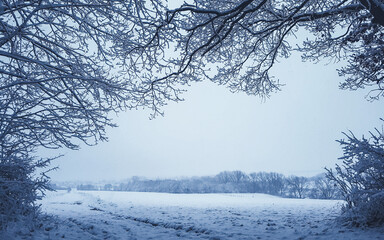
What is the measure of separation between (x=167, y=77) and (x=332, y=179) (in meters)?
4.82

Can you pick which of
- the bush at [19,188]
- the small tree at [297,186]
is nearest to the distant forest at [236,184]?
the small tree at [297,186]

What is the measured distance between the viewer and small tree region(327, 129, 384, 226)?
4535 millimetres

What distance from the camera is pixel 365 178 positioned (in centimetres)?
489

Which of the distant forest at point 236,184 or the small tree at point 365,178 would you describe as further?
the distant forest at point 236,184

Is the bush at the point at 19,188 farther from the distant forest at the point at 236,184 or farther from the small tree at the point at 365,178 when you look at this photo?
the distant forest at the point at 236,184

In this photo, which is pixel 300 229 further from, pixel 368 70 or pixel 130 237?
pixel 368 70

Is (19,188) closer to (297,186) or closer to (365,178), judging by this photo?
(365,178)

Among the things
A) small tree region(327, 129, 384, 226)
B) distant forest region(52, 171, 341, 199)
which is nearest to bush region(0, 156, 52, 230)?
small tree region(327, 129, 384, 226)

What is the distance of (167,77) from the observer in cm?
607

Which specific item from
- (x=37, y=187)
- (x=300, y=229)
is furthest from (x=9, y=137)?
(x=300, y=229)

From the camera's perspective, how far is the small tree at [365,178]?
454 cm

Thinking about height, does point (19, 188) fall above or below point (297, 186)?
below

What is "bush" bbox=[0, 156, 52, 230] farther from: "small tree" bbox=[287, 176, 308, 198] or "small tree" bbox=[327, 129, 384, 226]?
"small tree" bbox=[287, 176, 308, 198]

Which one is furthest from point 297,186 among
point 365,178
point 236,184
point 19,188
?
point 19,188
